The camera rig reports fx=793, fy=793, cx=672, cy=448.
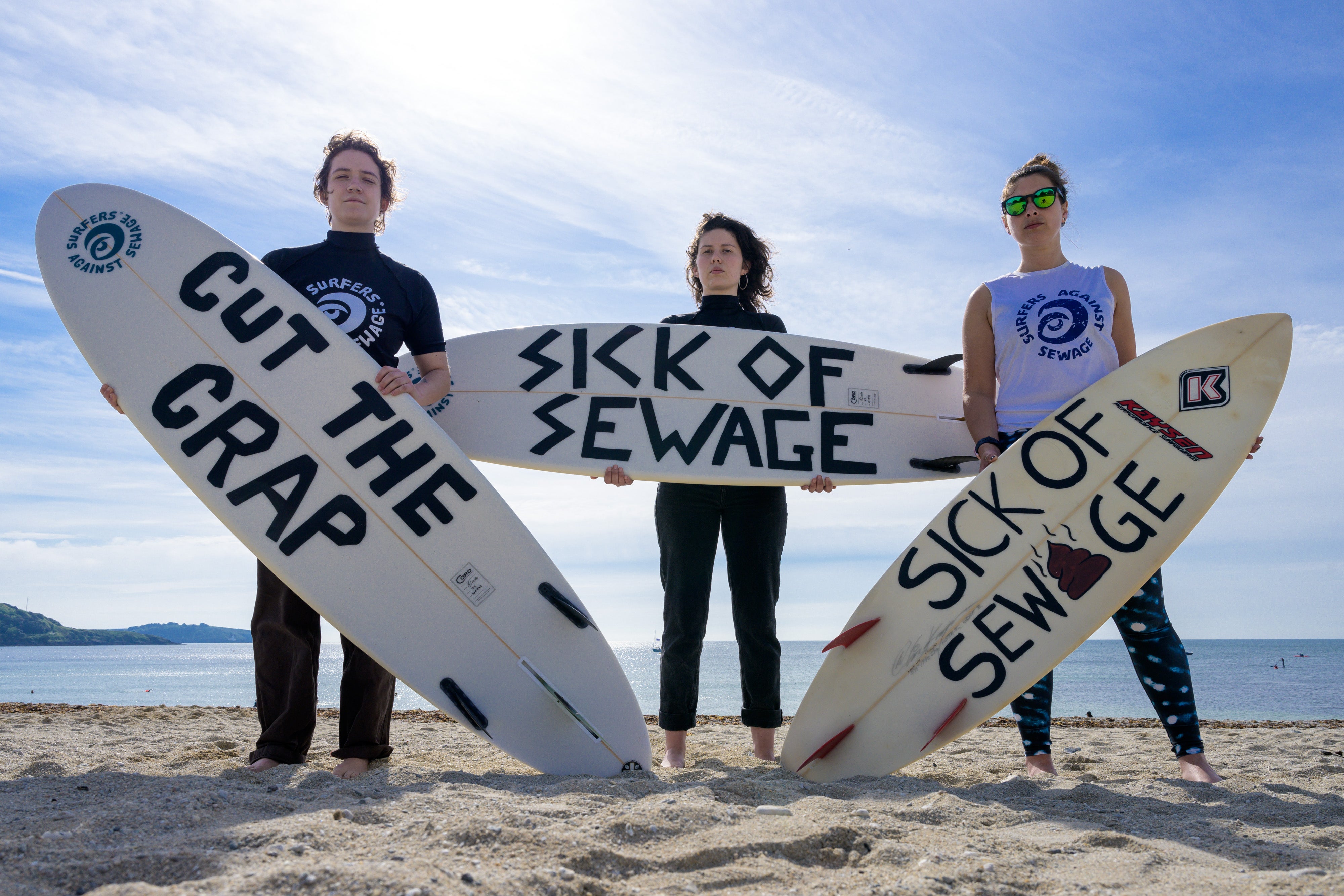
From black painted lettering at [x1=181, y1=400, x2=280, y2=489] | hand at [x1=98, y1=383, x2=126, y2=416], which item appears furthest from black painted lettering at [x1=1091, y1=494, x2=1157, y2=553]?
hand at [x1=98, y1=383, x2=126, y2=416]

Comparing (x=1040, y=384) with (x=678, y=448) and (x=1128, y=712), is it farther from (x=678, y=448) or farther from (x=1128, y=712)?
(x=1128, y=712)

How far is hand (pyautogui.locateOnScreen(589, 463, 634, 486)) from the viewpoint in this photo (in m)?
2.75

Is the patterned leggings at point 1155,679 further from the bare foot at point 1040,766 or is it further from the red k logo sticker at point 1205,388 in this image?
the red k logo sticker at point 1205,388

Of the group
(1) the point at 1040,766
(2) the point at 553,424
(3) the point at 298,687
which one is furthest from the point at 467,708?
(1) the point at 1040,766

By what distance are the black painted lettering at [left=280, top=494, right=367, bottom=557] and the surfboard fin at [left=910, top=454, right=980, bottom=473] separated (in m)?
2.03

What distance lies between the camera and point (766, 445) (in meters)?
2.96

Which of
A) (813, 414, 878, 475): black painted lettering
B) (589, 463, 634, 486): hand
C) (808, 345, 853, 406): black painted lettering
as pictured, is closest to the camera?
(589, 463, 634, 486): hand

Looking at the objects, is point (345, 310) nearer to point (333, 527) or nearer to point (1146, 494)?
point (333, 527)

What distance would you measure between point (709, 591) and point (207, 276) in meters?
1.86

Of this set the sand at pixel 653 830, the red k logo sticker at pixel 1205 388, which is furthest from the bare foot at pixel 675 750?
the red k logo sticker at pixel 1205 388

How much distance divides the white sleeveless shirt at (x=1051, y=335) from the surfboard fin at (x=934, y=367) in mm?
919

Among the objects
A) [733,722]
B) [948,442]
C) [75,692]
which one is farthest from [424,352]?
[75,692]

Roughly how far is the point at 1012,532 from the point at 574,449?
153cm

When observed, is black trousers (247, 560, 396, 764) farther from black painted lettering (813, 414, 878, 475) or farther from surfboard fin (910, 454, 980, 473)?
surfboard fin (910, 454, 980, 473)
